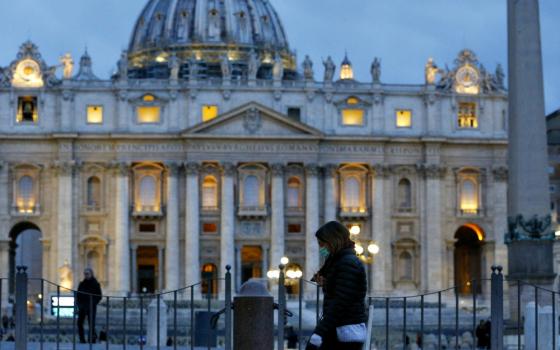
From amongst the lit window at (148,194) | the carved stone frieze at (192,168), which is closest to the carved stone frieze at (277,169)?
the carved stone frieze at (192,168)

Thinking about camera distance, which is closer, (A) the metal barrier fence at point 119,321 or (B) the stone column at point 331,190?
(A) the metal barrier fence at point 119,321

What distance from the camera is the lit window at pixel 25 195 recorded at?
284 ft

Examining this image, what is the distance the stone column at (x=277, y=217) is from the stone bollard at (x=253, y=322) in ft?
222

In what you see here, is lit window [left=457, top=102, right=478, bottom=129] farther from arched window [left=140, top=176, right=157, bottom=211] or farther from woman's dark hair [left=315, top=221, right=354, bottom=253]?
woman's dark hair [left=315, top=221, right=354, bottom=253]

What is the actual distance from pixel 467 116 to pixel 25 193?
27461mm

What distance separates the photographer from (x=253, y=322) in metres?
19.1

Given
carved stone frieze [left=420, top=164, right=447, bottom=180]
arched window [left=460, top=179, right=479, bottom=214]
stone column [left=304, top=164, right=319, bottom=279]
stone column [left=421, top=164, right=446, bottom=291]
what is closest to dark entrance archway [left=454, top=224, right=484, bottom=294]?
arched window [left=460, top=179, right=479, bottom=214]

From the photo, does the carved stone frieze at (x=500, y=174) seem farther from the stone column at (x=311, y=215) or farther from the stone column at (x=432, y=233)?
the stone column at (x=311, y=215)

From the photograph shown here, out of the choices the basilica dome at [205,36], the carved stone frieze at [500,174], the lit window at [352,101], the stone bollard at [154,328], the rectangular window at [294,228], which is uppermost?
the basilica dome at [205,36]

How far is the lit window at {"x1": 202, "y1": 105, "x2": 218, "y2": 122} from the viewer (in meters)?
87.8

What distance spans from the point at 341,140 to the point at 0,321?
86.2 feet

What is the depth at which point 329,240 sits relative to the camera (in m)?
16.6

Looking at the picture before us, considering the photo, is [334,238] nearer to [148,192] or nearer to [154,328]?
[154,328]

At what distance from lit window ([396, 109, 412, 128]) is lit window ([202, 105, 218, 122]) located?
11.2 m
